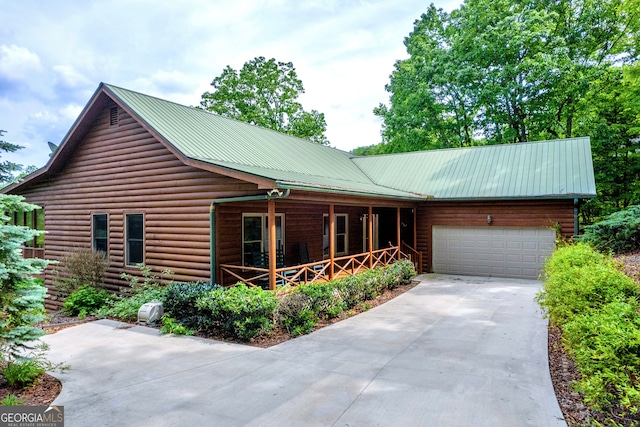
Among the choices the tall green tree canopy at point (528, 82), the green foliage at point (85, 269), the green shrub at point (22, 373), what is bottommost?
the green shrub at point (22, 373)

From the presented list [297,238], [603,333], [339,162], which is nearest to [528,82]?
[339,162]

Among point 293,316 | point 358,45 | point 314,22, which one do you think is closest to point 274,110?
point 358,45

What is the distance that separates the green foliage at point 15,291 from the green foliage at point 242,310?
2.84 metres

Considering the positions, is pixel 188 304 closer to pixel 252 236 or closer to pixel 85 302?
pixel 252 236

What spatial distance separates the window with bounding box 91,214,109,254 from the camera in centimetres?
1120

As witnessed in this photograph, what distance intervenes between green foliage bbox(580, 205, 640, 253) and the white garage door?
9.72 feet

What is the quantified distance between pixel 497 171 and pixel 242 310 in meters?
12.1

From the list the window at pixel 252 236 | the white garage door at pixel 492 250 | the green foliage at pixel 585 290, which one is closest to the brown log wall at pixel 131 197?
the window at pixel 252 236

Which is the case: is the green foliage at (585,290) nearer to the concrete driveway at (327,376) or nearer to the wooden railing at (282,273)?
the concrete driveway at (327,376)

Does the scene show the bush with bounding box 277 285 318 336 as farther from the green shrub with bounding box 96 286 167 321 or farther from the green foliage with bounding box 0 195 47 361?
the green foliage with bounding box 0 195 47 361

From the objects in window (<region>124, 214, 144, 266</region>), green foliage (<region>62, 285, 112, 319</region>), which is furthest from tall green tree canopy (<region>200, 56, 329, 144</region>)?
green foliage (<region>62, 285, 112, 319</region>)

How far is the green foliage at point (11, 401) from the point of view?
13.5ft

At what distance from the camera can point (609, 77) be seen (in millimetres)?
20406

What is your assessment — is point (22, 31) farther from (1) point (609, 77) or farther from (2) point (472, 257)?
(1) point (609, 77)
